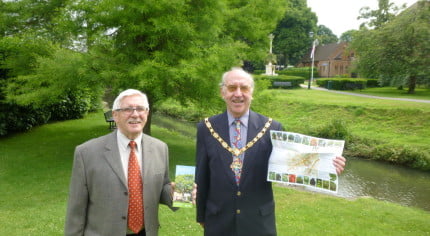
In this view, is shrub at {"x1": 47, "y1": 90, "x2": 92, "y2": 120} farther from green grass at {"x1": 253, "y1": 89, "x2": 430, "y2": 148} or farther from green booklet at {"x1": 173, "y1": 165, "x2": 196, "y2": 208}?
green booklet at {"x1": 173, "y1": 165, "x2": 196, "y2": 208}

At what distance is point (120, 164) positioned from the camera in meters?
2.60

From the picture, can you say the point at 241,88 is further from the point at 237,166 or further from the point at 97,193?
the point at 97,193

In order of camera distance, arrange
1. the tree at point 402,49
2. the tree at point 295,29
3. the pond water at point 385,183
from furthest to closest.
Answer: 1. the tree at point 295,29
2. the tree at point 402,49
3. the pond water at point 385,183

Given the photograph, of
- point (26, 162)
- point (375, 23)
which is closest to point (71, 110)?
point (26, 162)

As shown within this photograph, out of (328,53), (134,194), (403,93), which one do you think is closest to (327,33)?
(328,53)

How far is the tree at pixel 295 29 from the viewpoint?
5194 centimetres

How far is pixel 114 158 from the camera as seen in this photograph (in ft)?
8.53

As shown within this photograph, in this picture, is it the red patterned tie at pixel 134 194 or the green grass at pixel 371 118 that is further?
the green grass at pixel 371 118

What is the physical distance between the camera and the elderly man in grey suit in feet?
8.39

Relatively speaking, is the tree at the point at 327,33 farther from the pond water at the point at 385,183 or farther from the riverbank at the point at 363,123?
the pond water at the point at 385,183

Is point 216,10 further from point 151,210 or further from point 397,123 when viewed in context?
point 397,123

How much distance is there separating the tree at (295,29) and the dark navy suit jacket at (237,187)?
5136cm

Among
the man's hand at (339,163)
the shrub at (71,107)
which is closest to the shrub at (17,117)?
the shrub at (71,107)

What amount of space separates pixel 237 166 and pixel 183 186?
51 cm
